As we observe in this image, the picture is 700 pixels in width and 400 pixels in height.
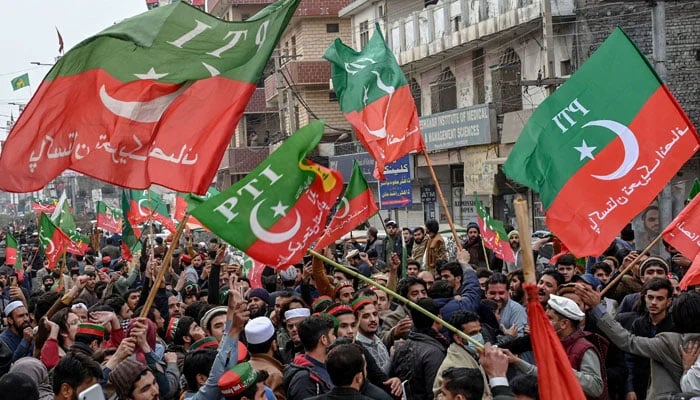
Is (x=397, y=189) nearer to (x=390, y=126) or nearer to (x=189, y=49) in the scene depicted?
(x=390, y=126)

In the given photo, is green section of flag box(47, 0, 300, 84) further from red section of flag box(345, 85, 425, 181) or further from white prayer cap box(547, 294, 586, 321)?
red section of flag box(345, 85, 425, 181)

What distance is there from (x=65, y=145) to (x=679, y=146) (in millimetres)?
4604

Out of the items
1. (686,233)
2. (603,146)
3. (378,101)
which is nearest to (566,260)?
(686,233)

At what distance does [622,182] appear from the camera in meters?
8.41

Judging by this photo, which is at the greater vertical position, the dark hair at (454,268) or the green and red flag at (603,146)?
the green and red flag at (603,146)

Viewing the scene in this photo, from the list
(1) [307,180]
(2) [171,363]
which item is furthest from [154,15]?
(2) [171,363]

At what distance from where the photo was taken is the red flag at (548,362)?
489 centimetres


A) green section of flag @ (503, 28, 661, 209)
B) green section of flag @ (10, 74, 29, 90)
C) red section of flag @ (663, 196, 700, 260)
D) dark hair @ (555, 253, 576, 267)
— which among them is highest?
green section of flag @ (10, 74, 29, 90)

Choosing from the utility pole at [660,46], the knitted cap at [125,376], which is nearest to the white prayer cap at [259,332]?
the knitted cap at [125,376]

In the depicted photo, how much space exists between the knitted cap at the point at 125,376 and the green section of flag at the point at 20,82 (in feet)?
191

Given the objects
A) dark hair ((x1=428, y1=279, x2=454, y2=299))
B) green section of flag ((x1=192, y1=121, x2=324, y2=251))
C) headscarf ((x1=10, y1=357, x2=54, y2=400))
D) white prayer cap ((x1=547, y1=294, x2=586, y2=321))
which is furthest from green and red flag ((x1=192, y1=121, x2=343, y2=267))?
dark hair ((x1=428, y1=279, x2=454, y2=299))

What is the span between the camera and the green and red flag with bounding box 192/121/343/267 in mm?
6883

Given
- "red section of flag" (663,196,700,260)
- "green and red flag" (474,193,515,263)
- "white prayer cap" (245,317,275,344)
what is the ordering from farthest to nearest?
1. "green and red flag" (474,193,515,263)
2. "red section of flag" (663,196,700,260)
3. "white prayer cap" (245,317,275,344)

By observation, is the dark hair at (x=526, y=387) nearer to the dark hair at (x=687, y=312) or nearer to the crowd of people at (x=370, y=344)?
the crowd of people at (x=370, y=344)
